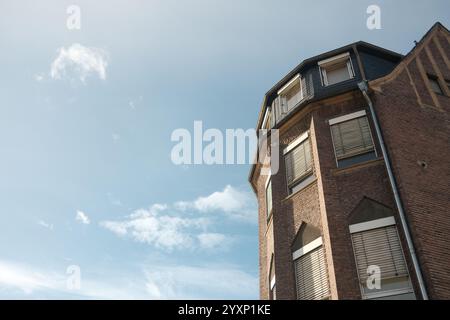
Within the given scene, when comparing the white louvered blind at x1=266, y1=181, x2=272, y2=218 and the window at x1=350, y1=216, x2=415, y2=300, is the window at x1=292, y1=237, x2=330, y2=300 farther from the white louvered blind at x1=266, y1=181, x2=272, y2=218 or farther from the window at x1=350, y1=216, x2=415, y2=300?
the white louvered blind at x1=266, y1=181, x2=272, y2=218

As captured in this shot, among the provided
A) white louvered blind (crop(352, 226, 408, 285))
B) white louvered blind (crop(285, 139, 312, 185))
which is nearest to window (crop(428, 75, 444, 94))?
white louvered blind (crop(285, 139, 312, 185))

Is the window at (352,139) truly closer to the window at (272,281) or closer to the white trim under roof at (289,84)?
the white trim under roof at (289,84)

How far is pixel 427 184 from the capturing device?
10836 millimetres

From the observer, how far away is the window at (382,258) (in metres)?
9.55

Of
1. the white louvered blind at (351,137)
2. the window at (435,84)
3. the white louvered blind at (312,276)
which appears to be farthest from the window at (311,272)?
the window at (435,84)

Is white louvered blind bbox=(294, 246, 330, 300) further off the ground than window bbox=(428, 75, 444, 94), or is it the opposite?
window bbox=(428, 75, 444, 94)

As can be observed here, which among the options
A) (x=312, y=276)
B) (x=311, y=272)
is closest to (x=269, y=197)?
(x=311, y=272)

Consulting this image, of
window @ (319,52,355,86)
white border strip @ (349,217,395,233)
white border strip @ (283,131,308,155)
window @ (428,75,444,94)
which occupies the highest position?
window @ (319,52,355,86)

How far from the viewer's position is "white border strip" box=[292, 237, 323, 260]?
11.2 metres

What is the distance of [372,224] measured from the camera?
10.6 m

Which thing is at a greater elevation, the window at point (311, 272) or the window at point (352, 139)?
the window at point (352, 139)
